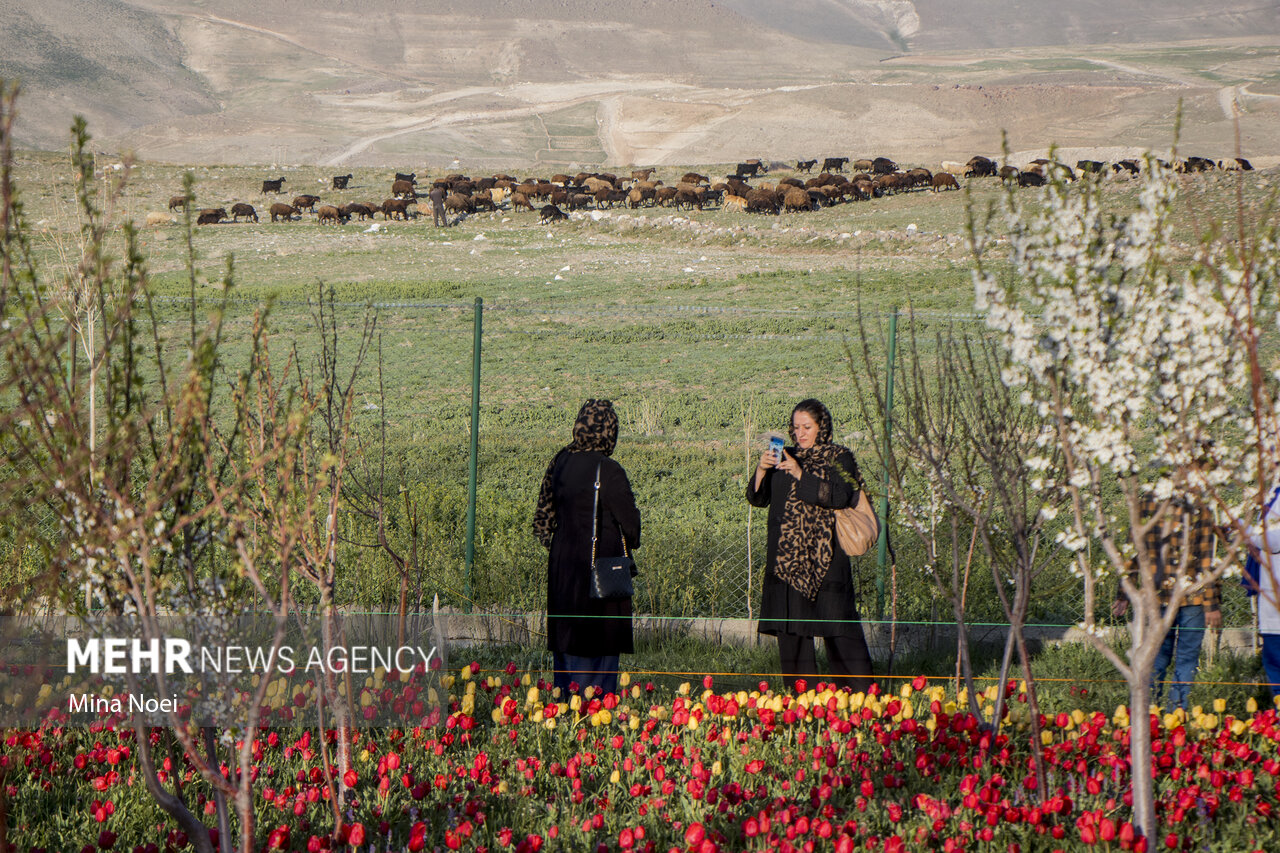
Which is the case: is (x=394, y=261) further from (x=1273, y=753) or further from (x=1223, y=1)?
(x=1223, y=1)

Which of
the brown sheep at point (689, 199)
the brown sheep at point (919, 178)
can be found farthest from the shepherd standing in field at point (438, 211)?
the brown sheep at point (919, 178)

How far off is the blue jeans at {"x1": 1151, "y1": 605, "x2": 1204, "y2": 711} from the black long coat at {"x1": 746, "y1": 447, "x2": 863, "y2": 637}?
1.34m

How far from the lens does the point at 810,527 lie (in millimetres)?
4906

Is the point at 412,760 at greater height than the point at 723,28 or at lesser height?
lesser

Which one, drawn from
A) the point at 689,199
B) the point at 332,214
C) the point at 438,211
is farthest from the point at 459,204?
the point at 689,199

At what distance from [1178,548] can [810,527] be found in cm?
158

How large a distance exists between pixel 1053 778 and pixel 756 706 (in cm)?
110

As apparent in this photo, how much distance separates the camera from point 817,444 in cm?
489

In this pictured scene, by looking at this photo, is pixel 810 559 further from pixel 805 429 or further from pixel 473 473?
pixel 473 473

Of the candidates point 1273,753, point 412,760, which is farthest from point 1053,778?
point 412,760

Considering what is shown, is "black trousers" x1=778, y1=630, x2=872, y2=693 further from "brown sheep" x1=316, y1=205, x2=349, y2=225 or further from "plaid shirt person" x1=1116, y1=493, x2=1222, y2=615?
"brown sheep" x1=316, y1=205, x2=349, y2=225

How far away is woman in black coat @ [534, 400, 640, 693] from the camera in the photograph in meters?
4.80

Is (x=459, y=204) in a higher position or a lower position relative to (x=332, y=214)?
higher

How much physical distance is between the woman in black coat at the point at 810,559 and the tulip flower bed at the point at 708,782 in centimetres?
54
